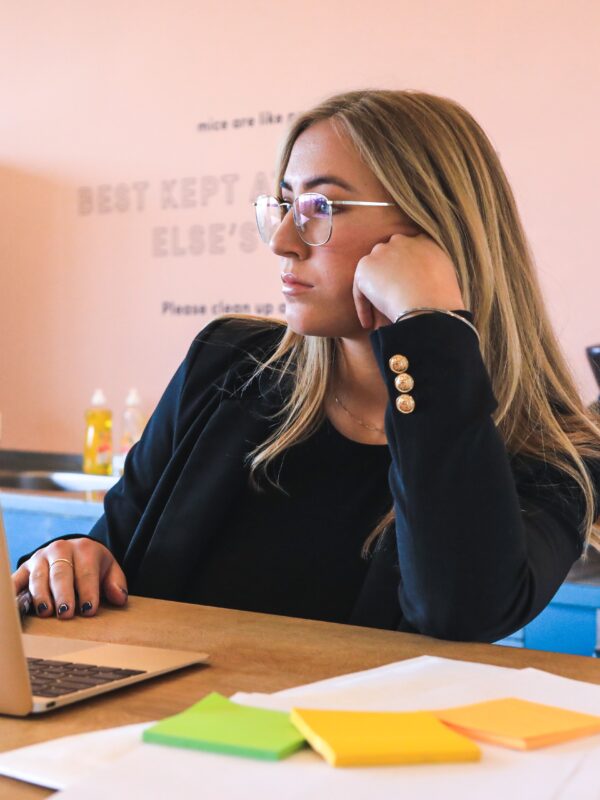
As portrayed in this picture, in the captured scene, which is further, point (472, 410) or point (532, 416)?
point (532, 416)

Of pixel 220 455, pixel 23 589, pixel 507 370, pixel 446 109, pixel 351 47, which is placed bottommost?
pixel 23 589

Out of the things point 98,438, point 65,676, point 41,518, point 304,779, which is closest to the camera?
point 304,779

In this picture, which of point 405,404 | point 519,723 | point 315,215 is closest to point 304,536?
point 405,404

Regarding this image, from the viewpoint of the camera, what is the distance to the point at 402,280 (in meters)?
1.28

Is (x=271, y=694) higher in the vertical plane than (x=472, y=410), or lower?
lower

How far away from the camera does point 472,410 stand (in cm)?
112

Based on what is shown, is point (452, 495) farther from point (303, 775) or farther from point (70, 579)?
point (303, 775)

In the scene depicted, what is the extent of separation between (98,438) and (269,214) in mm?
2317

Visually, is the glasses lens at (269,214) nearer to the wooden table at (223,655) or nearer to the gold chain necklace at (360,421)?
the gold chain necklace at (360,421)

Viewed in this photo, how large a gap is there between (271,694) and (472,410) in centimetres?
47

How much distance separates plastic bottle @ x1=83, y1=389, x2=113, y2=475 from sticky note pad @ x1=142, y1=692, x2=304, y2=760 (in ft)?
9.60

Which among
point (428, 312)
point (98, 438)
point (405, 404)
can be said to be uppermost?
point (428, 312)

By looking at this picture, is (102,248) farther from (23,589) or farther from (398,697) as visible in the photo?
(398,697)

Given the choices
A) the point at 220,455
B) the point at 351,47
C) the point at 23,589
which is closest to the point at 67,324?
the point at 351,47
